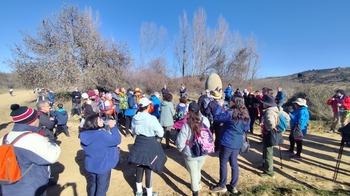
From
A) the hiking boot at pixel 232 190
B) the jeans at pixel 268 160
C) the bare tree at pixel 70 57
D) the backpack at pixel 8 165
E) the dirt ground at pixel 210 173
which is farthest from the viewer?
the bare tree at pixel 70 57

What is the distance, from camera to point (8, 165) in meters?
2.08

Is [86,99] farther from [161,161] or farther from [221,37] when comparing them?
[221,37]

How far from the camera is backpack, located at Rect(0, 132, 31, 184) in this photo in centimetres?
205

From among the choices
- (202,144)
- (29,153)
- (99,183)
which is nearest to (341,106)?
(202,144)

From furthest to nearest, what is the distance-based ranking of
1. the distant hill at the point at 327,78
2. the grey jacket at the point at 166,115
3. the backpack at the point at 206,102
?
the distant hill at the point at 327,78, the backpack at the point at 206,102, the grey jacket at the point at 166,115

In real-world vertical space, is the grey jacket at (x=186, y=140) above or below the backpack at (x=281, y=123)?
below

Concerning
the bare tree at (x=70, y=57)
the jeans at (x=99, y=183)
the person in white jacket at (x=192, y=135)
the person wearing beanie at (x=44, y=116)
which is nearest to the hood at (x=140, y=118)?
the person in white jacket at (x=192, y=135)

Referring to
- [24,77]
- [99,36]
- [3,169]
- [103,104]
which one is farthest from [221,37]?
[3,169]

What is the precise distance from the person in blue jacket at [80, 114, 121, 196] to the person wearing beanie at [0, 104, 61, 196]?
0.53m

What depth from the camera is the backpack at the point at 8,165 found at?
2.05m

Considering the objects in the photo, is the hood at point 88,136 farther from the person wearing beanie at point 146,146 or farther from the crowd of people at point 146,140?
the person wearing beanie at point 146,146

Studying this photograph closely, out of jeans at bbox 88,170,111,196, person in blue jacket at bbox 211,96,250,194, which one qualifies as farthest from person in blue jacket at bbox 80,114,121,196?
person in blue jacket at bbox 211,96,250,194

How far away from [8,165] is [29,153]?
0.63 feet

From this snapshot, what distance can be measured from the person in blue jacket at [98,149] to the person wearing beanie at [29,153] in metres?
0.53
